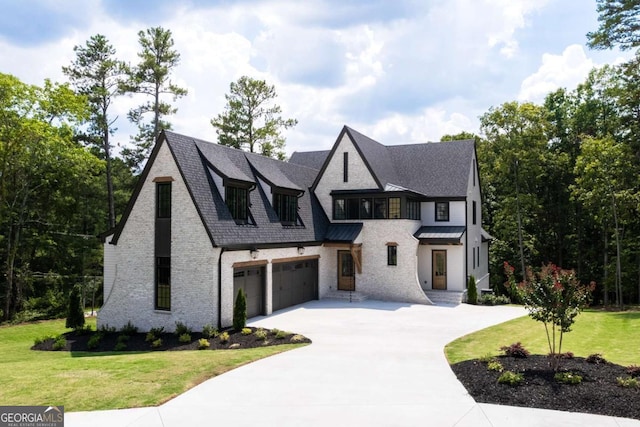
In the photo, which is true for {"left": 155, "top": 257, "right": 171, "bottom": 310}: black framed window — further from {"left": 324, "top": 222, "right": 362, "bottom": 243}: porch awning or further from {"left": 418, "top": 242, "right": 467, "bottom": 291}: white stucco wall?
{"left": 418, "top": 242, "right": 467, "bottom": 291}: white stucco wall

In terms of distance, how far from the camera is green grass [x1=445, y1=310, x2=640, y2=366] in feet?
45.1

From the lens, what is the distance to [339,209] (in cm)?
2864

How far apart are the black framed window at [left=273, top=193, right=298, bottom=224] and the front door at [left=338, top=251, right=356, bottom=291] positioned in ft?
14.3

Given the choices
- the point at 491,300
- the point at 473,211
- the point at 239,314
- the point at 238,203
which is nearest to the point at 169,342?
the point at 239,314

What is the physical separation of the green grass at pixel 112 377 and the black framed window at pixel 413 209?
1495 centimetres

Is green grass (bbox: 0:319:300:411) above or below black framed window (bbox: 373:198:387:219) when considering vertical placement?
below

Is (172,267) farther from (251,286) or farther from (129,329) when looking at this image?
(251,286)

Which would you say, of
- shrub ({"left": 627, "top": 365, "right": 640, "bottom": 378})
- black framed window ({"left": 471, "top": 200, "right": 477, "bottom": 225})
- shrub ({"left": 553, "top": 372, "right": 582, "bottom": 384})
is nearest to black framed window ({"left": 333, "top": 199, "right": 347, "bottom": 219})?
black framed window ({"left": 471, "top": 200, "right": 477, "bottom": 225})

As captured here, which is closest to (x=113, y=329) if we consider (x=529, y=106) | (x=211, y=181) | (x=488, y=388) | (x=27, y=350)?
(x=27, y=350)

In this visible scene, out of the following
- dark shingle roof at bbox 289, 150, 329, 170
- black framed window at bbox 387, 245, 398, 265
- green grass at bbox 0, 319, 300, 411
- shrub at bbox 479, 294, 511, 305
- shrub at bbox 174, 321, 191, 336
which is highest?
dark shingle roof at bbox 289, 150, 329, 170

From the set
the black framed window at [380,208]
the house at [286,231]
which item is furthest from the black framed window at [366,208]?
the black framed window at [380,208]

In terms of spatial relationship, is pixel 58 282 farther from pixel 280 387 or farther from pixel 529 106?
pixel 529 106

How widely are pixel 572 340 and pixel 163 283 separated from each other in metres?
15.5

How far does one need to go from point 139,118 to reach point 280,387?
33360 millimetres
